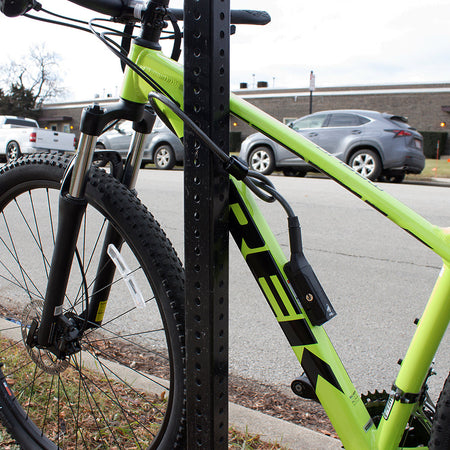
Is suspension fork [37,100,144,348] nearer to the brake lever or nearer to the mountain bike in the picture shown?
the mountain bike

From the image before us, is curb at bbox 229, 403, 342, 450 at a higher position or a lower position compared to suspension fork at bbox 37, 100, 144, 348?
lower

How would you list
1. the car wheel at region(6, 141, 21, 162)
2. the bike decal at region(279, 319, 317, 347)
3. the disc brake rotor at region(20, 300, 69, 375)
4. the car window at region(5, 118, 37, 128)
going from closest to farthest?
the bike decal at region(279, 319, 317, 347) → the disc brake rotor at region(20, 300, 69, 375) → the car wheel at region(6, 141, 21, 162) → the car window at region(5, 118, 37, 128)

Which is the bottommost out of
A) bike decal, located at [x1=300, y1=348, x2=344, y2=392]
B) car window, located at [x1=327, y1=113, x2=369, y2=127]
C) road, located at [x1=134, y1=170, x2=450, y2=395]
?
road, located at [x1=134, y1=170, x2=450, y2=395]

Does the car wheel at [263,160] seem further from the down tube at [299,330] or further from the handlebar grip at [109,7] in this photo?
the down tube at [299,330]

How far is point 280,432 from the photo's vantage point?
1.93 metres

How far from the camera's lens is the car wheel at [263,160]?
1295 centimetres

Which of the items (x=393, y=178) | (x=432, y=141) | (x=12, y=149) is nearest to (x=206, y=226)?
(x=393, y=178)

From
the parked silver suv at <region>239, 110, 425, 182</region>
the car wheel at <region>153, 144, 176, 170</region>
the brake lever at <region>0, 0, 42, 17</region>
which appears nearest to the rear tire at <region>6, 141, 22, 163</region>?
the car wheel at <region>153, 144, 176, 170</region>

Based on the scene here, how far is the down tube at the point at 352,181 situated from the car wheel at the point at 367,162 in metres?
10.9

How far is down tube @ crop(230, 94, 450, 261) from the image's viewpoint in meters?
1.11

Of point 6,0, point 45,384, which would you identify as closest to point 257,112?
point 6,0

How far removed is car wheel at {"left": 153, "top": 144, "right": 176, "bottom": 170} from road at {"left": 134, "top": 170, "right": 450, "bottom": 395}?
6807 mm

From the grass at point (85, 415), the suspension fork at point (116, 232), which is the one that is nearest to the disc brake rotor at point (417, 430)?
the grass at point (85, 415)

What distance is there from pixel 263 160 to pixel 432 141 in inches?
764
